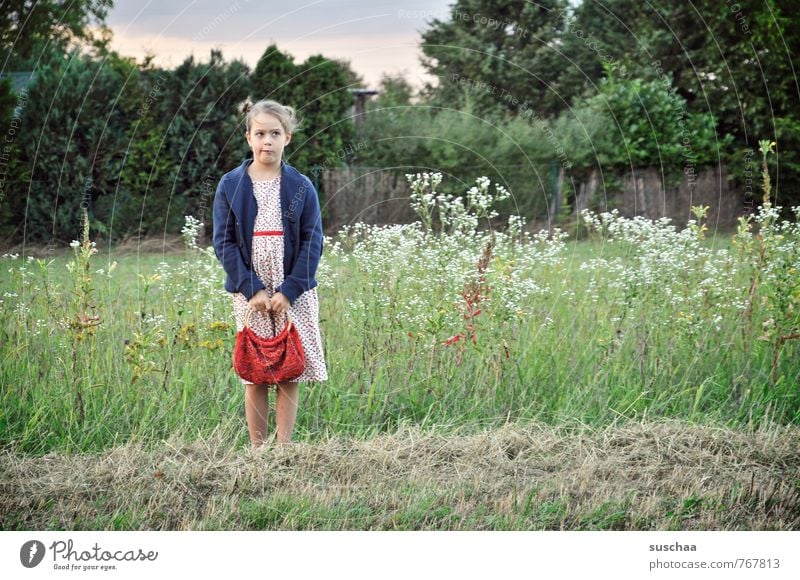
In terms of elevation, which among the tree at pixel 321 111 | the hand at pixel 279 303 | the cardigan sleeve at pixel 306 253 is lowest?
the hand at pixel 279 303

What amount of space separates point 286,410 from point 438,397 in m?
0.61

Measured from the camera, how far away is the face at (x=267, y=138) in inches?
117

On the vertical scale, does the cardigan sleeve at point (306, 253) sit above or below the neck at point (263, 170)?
below

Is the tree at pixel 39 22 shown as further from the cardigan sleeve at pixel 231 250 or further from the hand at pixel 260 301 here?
the hand at pixel 260 301

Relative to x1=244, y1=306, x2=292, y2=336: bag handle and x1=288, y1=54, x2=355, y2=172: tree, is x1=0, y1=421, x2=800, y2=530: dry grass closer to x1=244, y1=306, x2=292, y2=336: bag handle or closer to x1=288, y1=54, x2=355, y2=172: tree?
x1=244, y1=306, x2=292, y2=336: bag handle

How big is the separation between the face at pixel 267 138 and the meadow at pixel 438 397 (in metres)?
0.72

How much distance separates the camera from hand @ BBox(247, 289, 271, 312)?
9.72 feet

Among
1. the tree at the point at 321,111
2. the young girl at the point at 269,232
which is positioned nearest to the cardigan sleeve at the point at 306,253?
the young girl at the point at 269,232

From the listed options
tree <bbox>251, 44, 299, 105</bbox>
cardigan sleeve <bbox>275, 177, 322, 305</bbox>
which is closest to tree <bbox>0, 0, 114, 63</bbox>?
tree <bbox>251, 44, 299, 105</bbox>

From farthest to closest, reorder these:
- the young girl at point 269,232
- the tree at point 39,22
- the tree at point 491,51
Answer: the tree at point 491,51 → the tree at point 39,22 → the young girl at point 269,232

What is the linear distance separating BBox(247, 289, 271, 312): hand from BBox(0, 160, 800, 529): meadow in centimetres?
50

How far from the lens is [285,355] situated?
3.00 meters

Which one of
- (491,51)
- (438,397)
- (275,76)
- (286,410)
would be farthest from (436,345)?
(275,76)
